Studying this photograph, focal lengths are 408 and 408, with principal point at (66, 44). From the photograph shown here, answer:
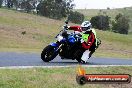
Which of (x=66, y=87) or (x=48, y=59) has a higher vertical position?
(x=66, y=87)

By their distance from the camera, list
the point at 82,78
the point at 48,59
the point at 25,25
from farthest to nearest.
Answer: the point at 25,25 → the point at 48,59 → the point at 82,78

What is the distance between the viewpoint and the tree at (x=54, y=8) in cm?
10894

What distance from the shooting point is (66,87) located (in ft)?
31.2

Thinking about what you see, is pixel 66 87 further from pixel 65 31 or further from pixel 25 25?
pixel 25 25

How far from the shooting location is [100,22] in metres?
114

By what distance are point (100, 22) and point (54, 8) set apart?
1392 cm

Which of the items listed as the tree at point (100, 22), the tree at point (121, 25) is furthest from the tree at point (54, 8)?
the tree at point (121, 25)

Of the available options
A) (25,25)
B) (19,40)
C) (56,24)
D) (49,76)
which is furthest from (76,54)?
(56,24)

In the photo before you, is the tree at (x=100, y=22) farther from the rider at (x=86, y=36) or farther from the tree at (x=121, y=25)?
the rider at (x=86, y=36)

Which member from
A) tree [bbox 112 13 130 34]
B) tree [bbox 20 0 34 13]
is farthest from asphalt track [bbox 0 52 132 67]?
tree [bbox 20 0 34 13]

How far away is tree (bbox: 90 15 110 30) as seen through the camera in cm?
11225

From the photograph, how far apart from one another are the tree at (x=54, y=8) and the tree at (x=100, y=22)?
794cm

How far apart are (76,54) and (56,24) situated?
2758 inches

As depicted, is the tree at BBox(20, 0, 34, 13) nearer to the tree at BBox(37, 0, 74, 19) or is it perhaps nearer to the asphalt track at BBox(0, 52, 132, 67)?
the tree at BBox(37, 0, 74, 19)
